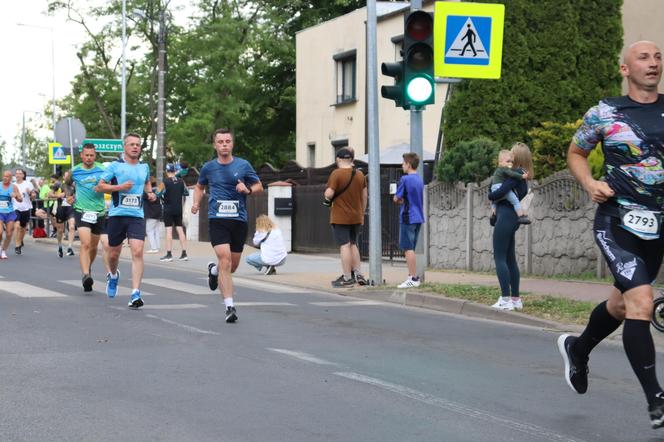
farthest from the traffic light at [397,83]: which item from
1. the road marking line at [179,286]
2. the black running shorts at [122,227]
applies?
Answer: the black running shorts at [122,227]

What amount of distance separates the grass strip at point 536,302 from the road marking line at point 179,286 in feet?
9.66

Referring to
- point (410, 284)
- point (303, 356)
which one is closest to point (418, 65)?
point (410, 284)

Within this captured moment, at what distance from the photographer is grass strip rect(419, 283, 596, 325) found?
1081 centimetres

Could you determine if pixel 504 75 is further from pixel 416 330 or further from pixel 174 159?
pixel 174 159

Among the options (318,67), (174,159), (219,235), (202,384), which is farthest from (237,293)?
(174,159)

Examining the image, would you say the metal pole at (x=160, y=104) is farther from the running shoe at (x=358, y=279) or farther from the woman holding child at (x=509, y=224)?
the woman holding child at (x=509, y=224)

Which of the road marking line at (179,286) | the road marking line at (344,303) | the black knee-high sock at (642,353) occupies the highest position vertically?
the black knee-high sock at (642,353)

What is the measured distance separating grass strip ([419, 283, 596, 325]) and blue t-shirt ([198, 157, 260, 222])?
10.2 ft

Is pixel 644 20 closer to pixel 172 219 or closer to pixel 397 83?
pixel 172 219

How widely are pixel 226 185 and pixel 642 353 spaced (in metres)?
5.91

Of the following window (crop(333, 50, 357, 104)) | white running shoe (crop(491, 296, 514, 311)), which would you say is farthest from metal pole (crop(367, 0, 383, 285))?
window (crop(333, 50, 357, 104))

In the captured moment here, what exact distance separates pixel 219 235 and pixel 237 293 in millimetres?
3543

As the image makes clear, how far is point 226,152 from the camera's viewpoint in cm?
1062

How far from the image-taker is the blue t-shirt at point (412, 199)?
13920 mm
